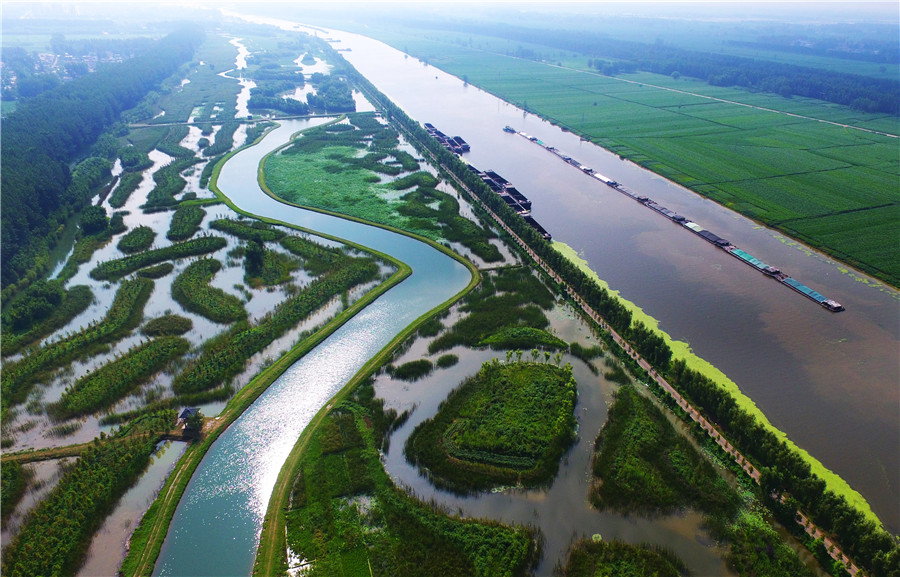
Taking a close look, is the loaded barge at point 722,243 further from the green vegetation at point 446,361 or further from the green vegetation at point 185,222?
the green vegetation at point 185,222

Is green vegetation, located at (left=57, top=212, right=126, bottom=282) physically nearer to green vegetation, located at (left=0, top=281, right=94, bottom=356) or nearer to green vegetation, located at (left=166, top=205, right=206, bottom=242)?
green vegetation, located at (left=0, top=281, right=94, bottom=356)

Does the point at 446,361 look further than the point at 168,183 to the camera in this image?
No

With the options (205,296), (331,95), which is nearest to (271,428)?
(205,296)

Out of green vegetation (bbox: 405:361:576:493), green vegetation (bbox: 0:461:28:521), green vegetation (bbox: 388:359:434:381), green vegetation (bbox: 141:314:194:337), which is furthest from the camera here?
green vegetation (bbox: 141:314:194:337)

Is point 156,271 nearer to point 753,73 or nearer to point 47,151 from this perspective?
point 47,151

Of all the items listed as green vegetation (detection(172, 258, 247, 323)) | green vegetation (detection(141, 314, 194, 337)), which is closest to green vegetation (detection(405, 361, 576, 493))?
green vegetation (detection(172, 258, 247, 323))

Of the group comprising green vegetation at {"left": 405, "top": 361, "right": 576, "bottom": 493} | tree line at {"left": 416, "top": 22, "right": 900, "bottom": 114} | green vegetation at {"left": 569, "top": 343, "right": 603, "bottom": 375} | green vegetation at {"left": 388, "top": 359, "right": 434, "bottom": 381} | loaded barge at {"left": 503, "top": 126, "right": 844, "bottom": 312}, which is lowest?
green vegetation at {"left": 388, "top": 359, "right": 434, "bottom": 381}

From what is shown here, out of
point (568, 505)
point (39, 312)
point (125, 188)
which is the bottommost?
point (39, 312)
